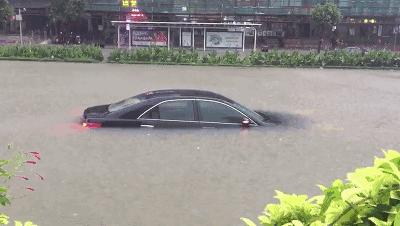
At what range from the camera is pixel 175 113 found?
35.1 ft

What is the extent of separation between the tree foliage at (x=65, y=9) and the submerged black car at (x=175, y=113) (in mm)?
47230

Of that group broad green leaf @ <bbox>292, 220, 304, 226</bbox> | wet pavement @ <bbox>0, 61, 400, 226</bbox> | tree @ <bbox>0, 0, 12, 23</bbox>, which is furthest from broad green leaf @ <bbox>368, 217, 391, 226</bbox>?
tree @ <bbox>0, 0, 12, 23</bbox>

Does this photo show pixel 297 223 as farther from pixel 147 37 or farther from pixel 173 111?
pixel 147 37

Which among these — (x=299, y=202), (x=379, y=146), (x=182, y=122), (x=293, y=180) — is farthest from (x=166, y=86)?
(x=299, y=202)

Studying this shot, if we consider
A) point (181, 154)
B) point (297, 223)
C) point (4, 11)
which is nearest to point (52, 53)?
point (181, 154)

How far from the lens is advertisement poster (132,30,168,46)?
32938 mm

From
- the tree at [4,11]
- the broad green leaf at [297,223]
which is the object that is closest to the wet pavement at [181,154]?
the broad green leaf at [297,223]

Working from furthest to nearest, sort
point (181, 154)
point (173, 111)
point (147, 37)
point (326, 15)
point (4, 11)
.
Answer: point (326, 15)
point (4, 11)
point (147, 37)
point (173, 111)
point (181, 154)

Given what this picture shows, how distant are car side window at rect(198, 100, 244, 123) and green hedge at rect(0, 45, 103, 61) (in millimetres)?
16766

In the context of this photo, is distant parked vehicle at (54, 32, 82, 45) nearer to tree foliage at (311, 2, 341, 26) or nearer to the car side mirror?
tree foliage at (311, 2, 341, 26)

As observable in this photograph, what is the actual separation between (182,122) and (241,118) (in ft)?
4.16

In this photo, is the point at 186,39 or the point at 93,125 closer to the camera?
the point at 93,125

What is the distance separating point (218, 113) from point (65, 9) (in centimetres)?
4828

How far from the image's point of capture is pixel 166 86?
17.9m
